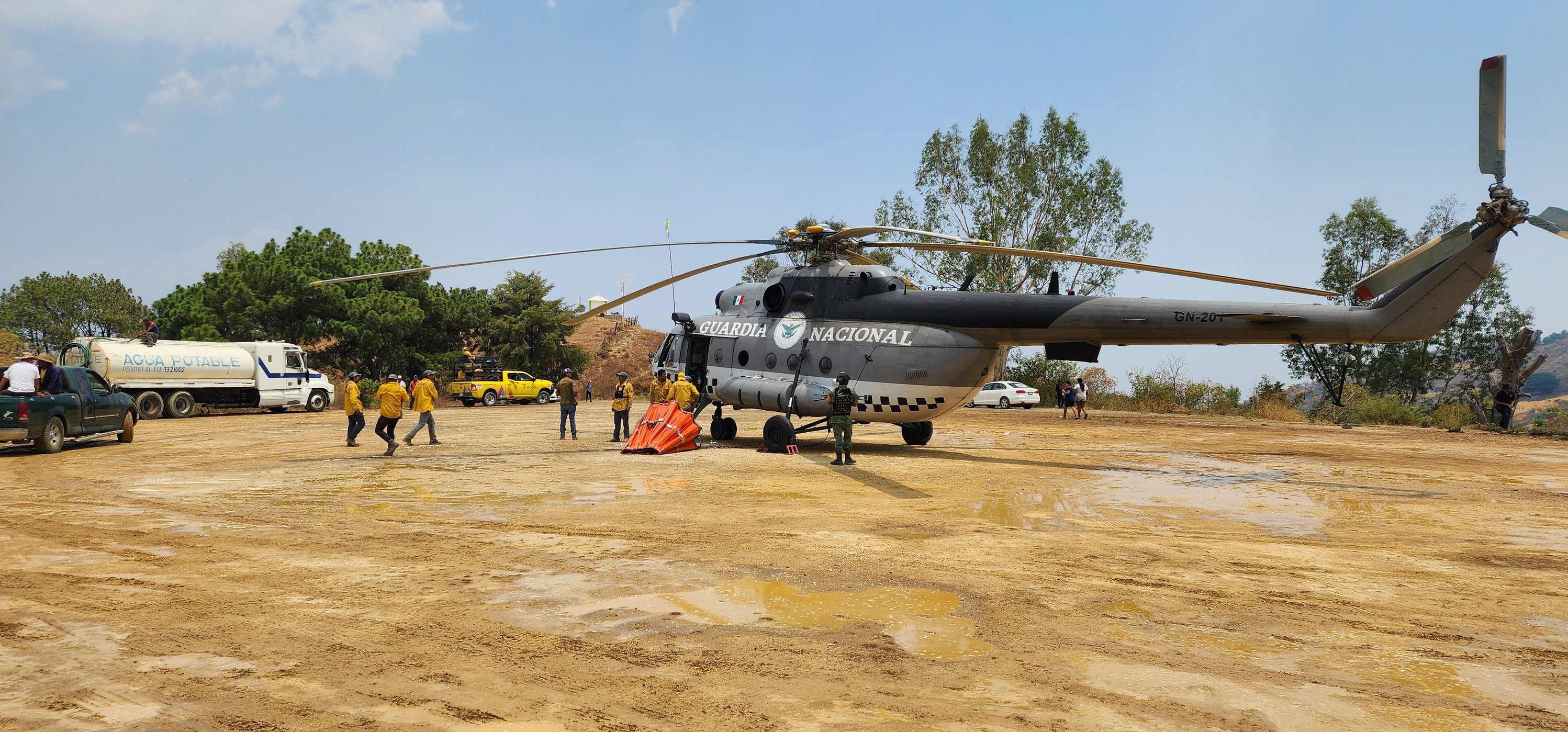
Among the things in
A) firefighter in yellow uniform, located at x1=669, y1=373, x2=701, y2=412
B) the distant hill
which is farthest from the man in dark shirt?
the distant hill

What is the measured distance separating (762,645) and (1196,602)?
3068mm

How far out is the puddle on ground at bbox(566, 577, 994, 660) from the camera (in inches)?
189

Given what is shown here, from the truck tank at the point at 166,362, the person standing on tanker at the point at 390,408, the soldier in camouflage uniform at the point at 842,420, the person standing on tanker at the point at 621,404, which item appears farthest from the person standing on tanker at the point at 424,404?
the truck tank at the point at 166,362

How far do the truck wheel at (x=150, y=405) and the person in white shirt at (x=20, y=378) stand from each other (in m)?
14.5

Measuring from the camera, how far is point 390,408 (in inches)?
593

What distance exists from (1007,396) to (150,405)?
32580mm

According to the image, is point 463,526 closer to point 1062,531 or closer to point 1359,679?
point 1062,531

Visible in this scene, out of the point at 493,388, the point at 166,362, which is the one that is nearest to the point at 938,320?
the point at 166,362

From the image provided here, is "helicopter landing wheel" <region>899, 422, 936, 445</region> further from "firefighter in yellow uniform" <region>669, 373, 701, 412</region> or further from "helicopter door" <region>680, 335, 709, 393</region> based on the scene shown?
"firefighter in yellow uniform" <region>669, 373, 701, 412</region>

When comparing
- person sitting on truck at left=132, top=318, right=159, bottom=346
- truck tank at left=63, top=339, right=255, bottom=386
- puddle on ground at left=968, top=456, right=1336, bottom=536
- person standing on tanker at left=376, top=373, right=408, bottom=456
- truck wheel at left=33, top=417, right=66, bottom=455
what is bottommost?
puddle on ground at left=968, top=456, right=1336, bottom=536

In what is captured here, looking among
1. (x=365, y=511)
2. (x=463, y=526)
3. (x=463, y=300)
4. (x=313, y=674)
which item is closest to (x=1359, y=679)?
(x=313, y=674)

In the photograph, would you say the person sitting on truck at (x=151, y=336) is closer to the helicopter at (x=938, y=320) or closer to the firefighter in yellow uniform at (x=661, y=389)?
the helicopter at (x=938, y=320)

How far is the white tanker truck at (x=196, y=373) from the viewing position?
2584 cm

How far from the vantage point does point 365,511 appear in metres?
9.07
